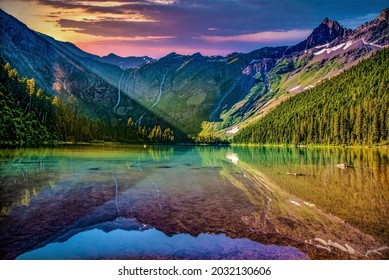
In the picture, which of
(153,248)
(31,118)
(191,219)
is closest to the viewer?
(153,248)

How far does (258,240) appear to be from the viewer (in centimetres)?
1049

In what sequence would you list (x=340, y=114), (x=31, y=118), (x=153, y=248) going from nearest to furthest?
(x=153, y=248) < (x=31, y=118) < (x=340, y=114)

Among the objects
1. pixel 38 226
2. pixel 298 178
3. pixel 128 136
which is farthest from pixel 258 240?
pixel 128 136

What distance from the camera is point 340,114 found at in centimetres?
9662

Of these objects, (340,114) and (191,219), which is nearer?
(191,219)

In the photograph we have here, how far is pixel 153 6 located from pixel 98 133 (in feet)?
320

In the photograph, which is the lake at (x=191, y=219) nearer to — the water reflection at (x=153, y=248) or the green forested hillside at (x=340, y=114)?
the water reflection at (x=153, y=248)

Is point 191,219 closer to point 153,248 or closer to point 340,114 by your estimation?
point 153,248

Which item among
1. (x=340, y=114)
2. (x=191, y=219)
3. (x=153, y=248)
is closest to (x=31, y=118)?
(x=191, y=219)

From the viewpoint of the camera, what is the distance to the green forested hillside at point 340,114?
274 ft

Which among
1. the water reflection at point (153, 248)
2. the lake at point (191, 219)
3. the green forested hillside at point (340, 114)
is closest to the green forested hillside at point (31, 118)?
the lake at point (191, 219)

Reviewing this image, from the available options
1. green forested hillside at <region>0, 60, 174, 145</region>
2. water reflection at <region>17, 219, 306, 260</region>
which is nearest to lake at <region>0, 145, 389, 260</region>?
water reflection at <region>17, 219, 306, 260</region>
